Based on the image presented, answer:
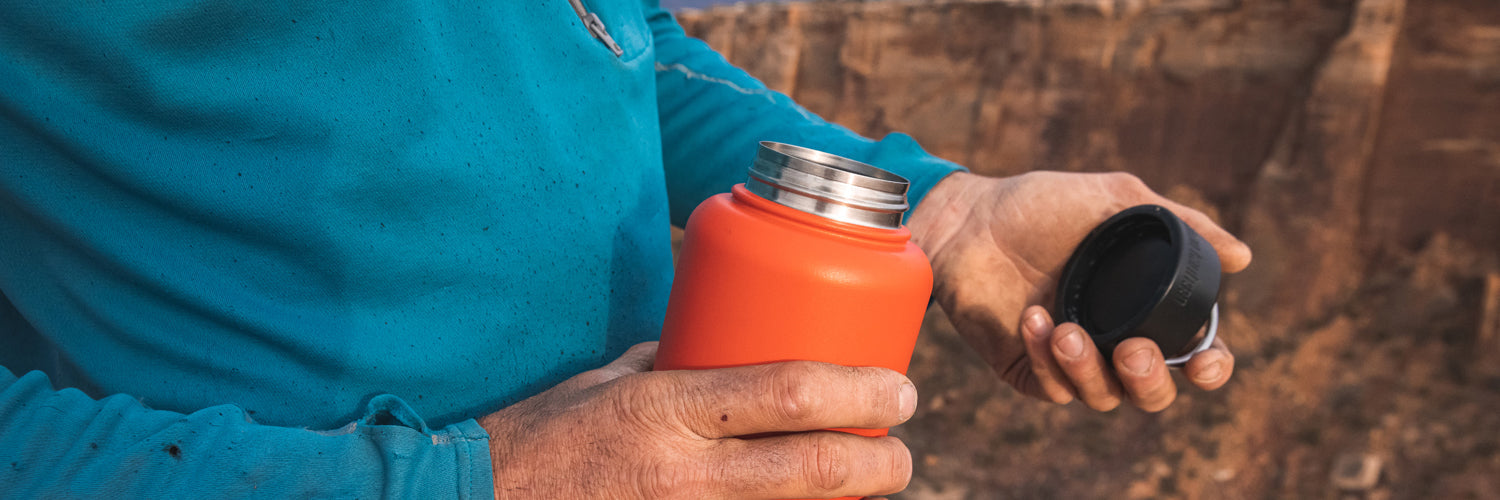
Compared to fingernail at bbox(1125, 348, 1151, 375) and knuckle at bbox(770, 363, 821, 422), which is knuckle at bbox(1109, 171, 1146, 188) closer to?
fingernail at bbox(1125, 348, 1151, 375)

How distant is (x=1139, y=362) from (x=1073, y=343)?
0.32 feet

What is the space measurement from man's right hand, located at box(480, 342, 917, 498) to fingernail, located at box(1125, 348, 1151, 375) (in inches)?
24.0

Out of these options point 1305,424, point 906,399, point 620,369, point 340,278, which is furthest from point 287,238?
point 1305,424

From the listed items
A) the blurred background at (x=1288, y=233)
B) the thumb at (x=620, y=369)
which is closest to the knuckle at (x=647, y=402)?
the thumb at (x=620, y=369)

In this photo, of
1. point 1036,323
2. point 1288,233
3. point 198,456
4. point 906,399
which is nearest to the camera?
point 198,456

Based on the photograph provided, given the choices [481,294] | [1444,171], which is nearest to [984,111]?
[1444,171]

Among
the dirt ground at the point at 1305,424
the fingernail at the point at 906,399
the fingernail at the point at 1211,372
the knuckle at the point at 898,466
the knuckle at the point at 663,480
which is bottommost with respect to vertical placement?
the dirt ground at the point at 1305,424

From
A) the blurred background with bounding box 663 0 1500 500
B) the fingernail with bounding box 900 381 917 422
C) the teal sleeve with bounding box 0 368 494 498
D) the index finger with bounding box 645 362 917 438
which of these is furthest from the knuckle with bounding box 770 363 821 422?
the blurred background with bounding box 663 0 1500 500

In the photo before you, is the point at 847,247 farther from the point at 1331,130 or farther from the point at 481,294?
the point at 1331,130

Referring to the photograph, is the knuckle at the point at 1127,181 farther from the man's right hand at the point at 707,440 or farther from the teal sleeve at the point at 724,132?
the man's right hand at the point at 707,440

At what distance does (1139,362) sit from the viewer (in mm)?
1230

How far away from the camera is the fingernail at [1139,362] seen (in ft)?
4.02

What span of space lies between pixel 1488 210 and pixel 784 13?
19.2 ft

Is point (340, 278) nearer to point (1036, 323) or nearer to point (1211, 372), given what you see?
point (1036, 323)
